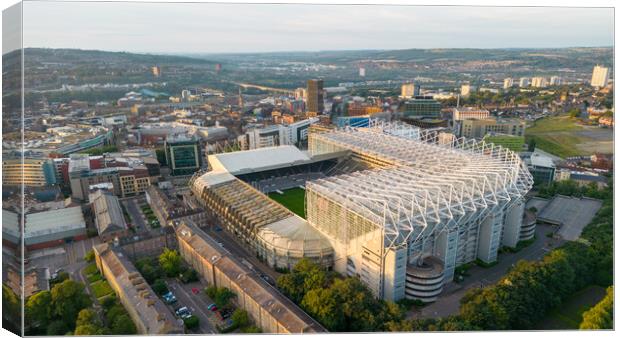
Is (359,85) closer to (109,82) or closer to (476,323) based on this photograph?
(109,82)

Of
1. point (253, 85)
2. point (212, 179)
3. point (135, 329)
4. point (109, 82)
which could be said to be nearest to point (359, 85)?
point (253, 85)

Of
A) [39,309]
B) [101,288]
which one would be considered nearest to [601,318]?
[39,309]

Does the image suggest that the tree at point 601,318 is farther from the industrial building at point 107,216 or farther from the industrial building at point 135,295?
the industrial building at point 107,216

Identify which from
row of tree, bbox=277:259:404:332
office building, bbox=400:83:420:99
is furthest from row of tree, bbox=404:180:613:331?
office building, bbox=400:83:420:99

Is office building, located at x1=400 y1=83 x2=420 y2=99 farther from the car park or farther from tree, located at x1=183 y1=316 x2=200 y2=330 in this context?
tree, located at x1=183 y1=316 x2=200 y2=330

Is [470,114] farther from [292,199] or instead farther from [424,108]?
[292,199]
